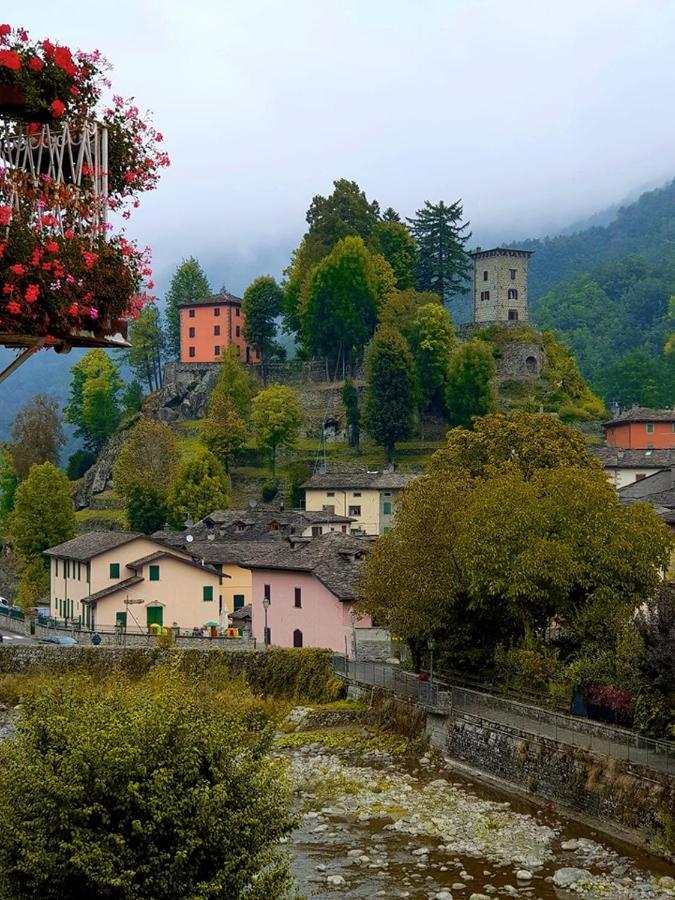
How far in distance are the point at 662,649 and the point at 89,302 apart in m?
24.5

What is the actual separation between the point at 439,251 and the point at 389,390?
98.8 ft

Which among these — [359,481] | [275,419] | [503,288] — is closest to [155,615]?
[359,481]

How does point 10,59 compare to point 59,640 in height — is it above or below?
above

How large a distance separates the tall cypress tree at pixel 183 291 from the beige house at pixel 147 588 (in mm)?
79784

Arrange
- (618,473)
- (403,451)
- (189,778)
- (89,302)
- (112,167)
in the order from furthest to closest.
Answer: (403,451), (618,473), (189,778), (112,167), (89,302)

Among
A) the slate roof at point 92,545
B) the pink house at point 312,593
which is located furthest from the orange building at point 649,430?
the pink house at point 312,593

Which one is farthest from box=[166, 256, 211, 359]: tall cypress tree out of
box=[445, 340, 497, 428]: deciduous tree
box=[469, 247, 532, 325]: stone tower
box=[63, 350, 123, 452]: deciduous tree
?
box=[445, 340, 497, 428]: deciduous tree

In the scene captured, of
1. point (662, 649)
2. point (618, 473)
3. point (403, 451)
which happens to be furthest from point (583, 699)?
point (403, 451)

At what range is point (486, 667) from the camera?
156ft

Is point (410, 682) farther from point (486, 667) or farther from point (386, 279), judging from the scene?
point (386, 279)

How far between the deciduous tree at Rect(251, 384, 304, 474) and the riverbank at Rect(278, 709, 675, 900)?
219 ft

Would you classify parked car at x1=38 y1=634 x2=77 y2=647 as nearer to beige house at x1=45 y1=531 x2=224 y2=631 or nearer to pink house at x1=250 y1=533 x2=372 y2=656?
beige house at x1=45 y1=531 x2=224 y2=631

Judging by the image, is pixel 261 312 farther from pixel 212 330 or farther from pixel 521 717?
pixel 521 717

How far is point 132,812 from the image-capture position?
62.8ft
